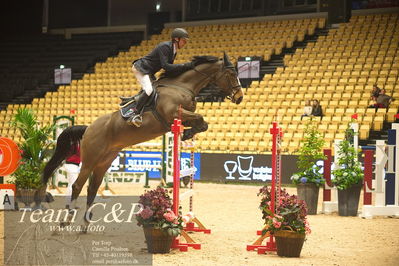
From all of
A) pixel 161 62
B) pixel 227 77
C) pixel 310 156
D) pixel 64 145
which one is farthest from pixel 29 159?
pixel 310 156

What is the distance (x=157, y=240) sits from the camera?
5.88 meters

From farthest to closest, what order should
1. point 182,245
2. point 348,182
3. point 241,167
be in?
point 241,167 < point 348,182 < point 182,245

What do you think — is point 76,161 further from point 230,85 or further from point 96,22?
point 96,22

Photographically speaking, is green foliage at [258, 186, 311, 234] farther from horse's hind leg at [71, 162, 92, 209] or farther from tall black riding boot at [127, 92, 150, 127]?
horse's hind leg at [71, 162, 92, 209]

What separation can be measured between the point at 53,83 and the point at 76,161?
1549 cm

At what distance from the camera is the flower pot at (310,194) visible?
9.50 metres

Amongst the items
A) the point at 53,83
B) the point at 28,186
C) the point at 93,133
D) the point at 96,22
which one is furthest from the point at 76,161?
the point at 96,22

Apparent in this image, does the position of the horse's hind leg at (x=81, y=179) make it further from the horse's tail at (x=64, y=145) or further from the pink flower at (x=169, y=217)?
the pink flower at (x=169, y=217)

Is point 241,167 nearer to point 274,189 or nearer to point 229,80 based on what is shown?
point 229,80

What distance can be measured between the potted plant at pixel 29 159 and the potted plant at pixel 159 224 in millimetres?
3871

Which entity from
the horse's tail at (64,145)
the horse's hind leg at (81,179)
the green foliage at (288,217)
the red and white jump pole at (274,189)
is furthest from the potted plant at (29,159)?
the green foliage at (288,217)

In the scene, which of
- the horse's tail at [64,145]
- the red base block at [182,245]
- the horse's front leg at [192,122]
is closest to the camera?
the red base block at [182,245]

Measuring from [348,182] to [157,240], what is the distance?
14.5 ft

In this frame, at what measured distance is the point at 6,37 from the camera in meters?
27.0
